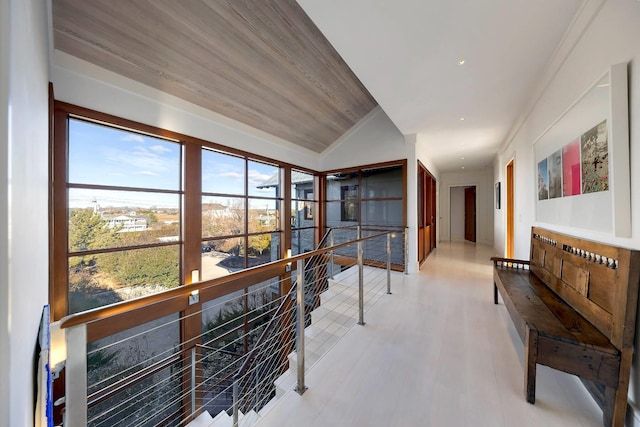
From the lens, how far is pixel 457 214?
26.1 ft

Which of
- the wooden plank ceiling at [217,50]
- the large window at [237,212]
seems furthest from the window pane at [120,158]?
the wooden plank ceiling at [217,50]

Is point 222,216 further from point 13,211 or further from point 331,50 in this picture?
point 13,211

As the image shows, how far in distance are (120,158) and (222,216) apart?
1.42 m

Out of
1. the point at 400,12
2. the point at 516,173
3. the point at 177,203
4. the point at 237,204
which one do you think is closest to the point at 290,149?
the point at 237,204

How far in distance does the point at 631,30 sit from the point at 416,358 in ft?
7.37

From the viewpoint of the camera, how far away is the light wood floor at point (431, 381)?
1.22 metres

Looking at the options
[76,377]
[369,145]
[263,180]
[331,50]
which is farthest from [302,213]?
Result: [76,377]

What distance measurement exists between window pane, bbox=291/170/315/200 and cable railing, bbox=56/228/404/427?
4.70ft

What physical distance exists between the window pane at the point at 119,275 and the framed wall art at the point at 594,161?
10.8ft

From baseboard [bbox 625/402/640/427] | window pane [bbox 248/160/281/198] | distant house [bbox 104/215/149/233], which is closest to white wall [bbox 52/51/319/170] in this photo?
window pane [bbox 248/160/281/198]

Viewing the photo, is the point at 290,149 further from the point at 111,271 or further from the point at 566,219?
the point at 566,219

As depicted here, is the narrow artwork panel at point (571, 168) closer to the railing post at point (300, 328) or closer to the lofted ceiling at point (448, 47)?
the lofted ceiling at point (448, 47)

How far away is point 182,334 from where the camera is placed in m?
2.97

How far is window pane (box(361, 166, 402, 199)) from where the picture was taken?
14.3 ft
